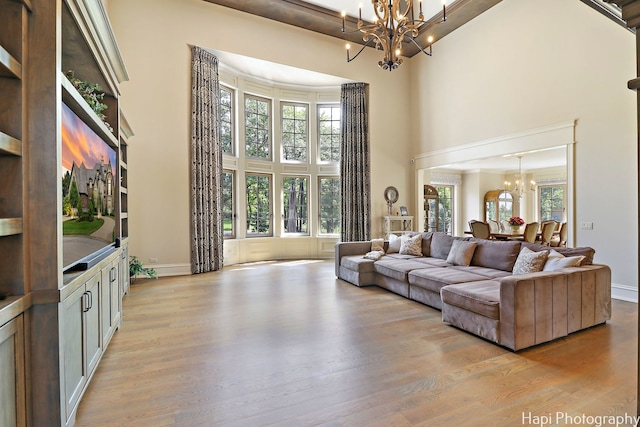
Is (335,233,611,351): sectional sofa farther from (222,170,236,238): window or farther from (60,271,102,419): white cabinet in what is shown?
(222,170,236,238): window

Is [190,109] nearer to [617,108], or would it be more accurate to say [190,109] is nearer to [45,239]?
[45,239]

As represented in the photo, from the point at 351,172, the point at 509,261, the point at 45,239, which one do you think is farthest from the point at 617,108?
the point at 45,239

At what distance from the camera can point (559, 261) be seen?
326 cm

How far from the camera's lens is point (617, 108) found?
429cm

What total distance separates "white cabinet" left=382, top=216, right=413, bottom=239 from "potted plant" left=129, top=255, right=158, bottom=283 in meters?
5.16

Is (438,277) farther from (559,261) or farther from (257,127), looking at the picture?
(257,127)

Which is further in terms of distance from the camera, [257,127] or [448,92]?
[257,127]

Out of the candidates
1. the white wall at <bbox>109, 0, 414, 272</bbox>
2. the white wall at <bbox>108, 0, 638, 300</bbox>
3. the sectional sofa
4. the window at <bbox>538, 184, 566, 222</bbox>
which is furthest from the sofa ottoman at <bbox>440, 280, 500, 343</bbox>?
the window at <bbox>538, 184, 566, 222</bbox>

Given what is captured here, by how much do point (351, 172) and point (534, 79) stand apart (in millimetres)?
3970

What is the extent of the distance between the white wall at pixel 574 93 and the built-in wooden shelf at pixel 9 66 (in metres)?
6.10

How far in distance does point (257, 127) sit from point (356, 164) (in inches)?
104

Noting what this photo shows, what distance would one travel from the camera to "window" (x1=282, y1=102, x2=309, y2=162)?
320 inches

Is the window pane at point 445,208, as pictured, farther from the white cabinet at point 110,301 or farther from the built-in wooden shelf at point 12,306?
the built-in wooden shelf at point 12,306

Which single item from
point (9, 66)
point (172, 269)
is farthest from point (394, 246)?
point (9, 66)
